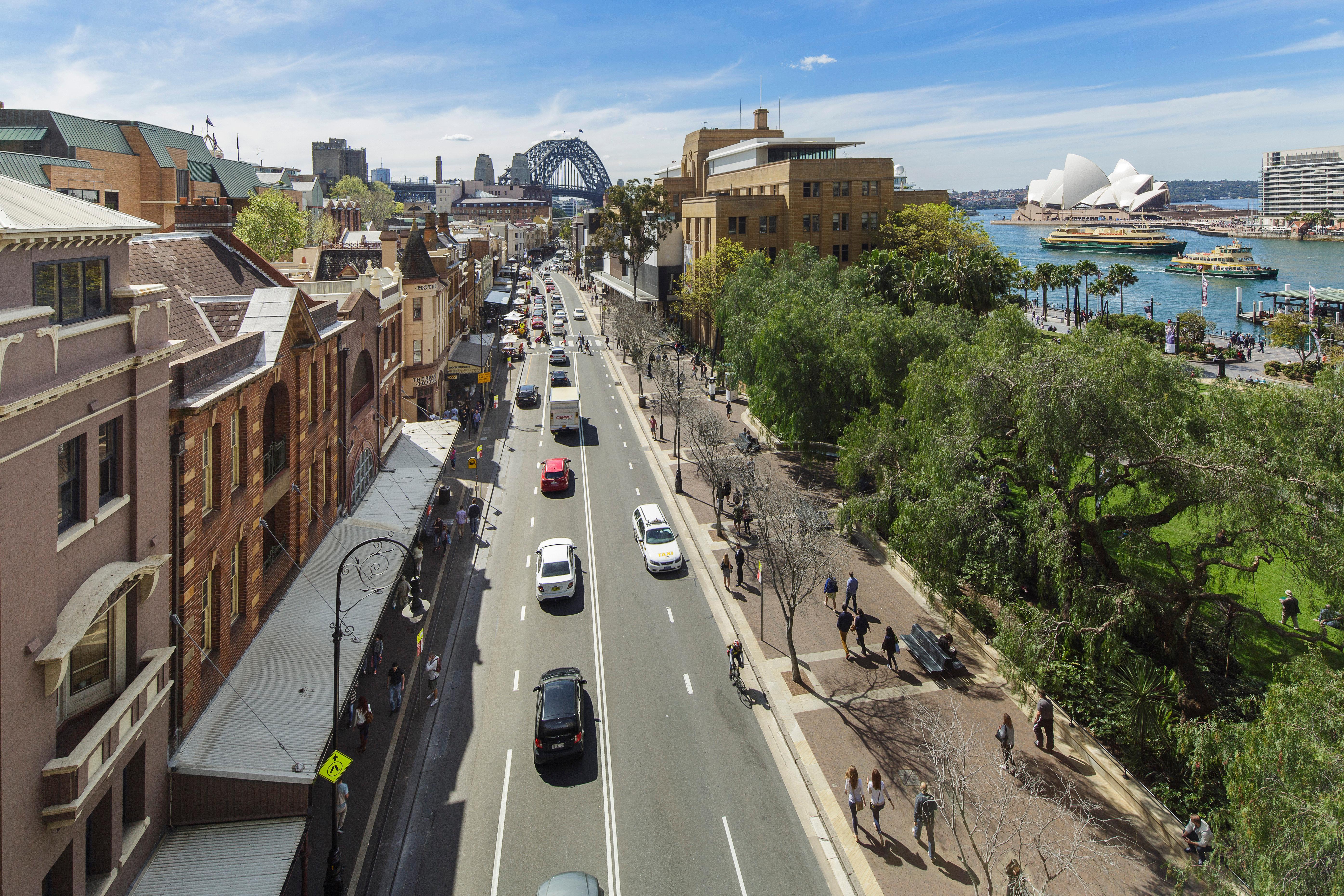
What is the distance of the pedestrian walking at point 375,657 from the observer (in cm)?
2516

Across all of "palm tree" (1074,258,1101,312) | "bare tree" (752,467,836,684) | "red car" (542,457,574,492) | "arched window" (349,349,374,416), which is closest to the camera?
"bare tree" (752,467,836,684)

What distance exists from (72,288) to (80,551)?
14.9 ft

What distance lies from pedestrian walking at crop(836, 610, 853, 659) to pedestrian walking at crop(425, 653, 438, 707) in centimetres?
1312

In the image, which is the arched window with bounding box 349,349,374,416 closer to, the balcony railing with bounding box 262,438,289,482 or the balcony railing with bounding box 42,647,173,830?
the balcony railing with bounding box 262,438,289,482

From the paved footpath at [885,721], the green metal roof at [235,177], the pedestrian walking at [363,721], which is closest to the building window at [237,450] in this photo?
the pedestrian walking at [363,721]

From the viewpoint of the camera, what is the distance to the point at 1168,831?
58.7ft

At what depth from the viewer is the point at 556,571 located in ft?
102

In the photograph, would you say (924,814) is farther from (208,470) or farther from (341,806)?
(208,470)

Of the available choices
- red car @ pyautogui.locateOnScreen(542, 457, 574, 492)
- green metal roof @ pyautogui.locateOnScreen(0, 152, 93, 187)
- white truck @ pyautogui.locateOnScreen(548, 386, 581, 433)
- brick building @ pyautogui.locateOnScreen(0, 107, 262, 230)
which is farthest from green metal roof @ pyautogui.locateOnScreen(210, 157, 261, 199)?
red car @ pyautogui.locateOnScreen(542, 457, 574, 492)

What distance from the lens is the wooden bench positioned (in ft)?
82.5

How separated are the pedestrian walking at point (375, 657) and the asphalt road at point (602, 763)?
1.74m

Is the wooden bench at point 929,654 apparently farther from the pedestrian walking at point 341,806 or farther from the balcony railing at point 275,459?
the balcony railing at point 275,459

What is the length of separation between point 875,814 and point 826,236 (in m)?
68.8

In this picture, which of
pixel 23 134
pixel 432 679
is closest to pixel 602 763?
pixel 432 679
